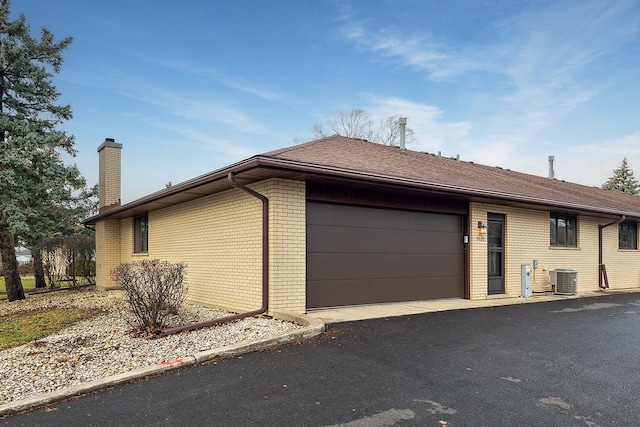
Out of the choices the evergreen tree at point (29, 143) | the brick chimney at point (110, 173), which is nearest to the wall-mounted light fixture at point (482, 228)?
the evergreen tree at point (29, 143)

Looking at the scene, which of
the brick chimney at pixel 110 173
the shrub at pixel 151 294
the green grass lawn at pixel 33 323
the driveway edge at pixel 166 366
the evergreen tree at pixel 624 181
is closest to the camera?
the driveway edge at pixel 166 366

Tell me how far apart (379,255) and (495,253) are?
4104mm

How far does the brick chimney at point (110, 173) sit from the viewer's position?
16.7 metres

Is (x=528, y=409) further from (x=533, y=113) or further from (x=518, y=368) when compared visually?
(x=533, y=113)

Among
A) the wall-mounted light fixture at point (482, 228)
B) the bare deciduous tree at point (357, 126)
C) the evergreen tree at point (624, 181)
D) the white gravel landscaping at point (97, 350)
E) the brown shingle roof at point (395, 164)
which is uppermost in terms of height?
the bare deciduous tree at point (357, 126)

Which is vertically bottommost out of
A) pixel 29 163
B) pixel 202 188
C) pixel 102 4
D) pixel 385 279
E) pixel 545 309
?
pixel 545 309

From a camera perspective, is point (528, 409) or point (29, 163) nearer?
point (528, 409)

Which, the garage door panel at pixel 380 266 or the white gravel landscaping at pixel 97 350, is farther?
the garage door panel at pixel 380 266

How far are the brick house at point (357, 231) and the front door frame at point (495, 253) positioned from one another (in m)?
0.04

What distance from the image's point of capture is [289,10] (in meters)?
12.4

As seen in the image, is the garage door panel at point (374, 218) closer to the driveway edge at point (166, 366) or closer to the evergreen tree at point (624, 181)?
the driveway edge at point (166, 366)

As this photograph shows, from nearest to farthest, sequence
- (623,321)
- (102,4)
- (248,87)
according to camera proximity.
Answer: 1. (623,321)
2. (102,4)
3. (248,87)

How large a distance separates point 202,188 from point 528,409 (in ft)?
23.8

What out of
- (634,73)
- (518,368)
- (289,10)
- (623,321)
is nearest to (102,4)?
(289,10)
